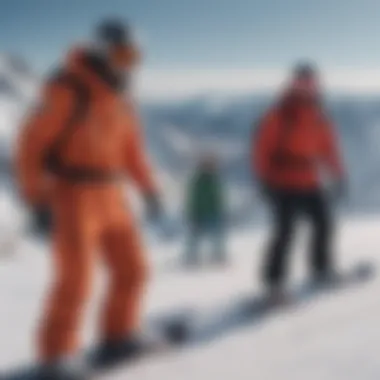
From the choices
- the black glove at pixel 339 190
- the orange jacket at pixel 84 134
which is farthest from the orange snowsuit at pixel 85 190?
the black glove at pixel 339 190

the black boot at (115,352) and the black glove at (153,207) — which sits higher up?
the black glove at (153,207)

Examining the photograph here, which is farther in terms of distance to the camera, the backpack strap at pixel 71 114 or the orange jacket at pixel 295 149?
the orange jacket at pixel 295 149

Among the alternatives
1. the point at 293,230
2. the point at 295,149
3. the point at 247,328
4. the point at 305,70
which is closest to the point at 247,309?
the point at 247,328

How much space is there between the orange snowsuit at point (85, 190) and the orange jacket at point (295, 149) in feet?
0.55

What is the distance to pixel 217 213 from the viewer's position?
1213 mm

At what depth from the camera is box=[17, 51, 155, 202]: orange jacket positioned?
1107 mm

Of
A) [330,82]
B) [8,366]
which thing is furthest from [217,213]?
[8,366]

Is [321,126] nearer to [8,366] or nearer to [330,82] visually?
[330,82]

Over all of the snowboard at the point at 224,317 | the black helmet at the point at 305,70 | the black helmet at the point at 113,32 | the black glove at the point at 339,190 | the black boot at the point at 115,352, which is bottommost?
the black boot at the point at 115,352

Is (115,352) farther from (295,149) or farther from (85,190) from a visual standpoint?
(295,149)

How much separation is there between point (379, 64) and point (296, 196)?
0.22 meters

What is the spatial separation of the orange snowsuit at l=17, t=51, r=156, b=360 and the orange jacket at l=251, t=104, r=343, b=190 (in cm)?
17

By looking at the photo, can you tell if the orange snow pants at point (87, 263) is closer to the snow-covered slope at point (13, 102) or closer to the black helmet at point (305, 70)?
the snow-covered slope at point (13, 102)

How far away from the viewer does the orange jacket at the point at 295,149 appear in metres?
1.22
